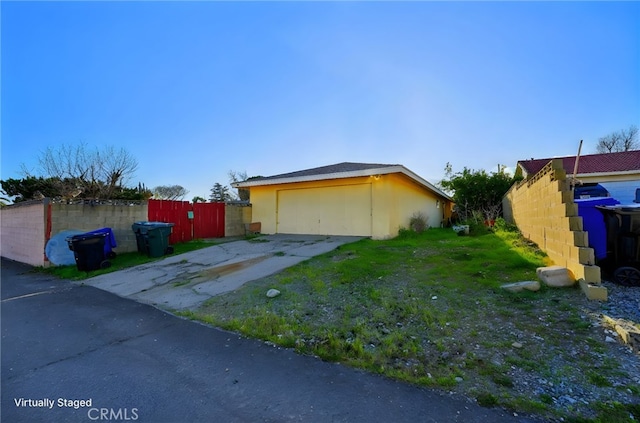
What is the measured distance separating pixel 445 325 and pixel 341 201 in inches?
331

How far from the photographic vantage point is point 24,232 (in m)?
11.2

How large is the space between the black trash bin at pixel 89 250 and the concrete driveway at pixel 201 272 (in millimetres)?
1095

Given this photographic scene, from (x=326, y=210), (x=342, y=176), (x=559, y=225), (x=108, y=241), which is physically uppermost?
(x=342, y=176)

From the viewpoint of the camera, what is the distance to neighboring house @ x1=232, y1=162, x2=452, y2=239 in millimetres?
10750

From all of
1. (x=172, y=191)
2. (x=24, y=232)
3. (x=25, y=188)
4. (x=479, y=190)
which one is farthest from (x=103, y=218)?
(x=172, y=191)

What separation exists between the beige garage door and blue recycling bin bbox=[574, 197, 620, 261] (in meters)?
6.57

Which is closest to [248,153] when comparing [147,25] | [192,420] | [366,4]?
[147,25]

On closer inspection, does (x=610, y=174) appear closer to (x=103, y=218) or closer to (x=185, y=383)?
(x=185, y=383)

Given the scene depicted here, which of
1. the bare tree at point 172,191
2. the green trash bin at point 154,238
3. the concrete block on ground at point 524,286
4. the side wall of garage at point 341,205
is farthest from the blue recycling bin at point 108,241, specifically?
the bare tree at point 172,191

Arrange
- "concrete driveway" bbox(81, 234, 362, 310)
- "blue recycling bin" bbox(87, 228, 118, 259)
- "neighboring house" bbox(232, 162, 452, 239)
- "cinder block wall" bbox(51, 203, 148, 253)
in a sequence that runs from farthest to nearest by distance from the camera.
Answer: "neighboring house" bbox(232, 162, 452, 239), "cinder block wall" bbox(51, 203, 148, 253), "blue recycling bin" bbox(87, 228, 118, 259), "concrete driveway" bbox(81, 234, 362, 310)

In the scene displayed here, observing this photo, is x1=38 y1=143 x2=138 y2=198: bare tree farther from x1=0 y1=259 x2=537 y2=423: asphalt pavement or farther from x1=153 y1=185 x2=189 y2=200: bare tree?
x1=153 y1=185 x2=189 y2=200: bare tree

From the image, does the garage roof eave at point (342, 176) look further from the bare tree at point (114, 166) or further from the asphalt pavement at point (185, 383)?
the asphalt pavement at point (185, 383)

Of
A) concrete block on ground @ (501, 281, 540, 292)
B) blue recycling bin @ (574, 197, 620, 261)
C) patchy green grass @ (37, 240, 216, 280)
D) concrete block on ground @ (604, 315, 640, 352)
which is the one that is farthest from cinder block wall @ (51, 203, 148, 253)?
blue recycling bin @ (574, 197, 620, 261)

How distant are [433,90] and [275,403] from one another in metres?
10.2
